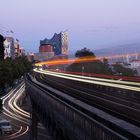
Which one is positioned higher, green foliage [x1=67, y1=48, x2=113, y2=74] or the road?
green foliage [x1=67, y1=48, x2=113, y2=74]

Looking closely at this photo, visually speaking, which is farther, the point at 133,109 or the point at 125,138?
the point at 133,109

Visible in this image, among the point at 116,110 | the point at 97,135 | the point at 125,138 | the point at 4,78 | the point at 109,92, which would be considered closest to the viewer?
the point at 125,138

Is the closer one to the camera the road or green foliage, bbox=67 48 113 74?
the road

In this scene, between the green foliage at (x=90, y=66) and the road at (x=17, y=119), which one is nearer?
the road at (x=17, y=119)

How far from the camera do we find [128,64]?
110 meters

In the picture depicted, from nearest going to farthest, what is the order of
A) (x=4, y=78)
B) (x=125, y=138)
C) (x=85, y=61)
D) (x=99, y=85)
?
(x=125, y=138)
(x=99, y=85)
(x=4, y=78)
(x=85, y=61)

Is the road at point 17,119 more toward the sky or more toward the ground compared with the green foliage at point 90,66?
more toward the ground

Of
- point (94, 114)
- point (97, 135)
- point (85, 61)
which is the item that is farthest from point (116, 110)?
point (85, 61)

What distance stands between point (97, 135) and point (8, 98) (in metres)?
87.9

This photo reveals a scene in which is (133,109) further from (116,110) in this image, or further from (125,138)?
(125,138)

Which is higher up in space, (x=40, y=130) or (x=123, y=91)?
(x=123, y=91)

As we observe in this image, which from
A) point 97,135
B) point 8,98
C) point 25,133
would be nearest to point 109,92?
point 97,135

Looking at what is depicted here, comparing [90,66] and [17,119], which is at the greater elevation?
[90,66]

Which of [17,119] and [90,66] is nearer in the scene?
[17,119]
